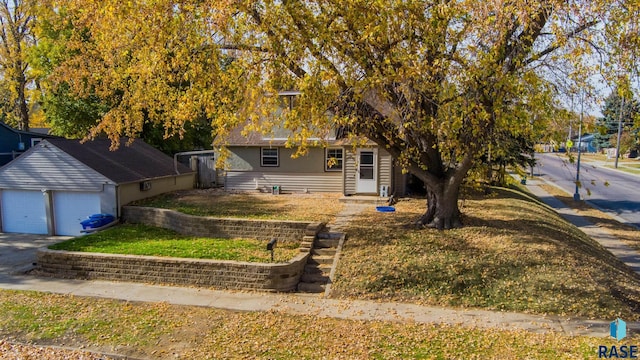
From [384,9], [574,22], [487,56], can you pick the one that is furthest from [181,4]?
[574,22]

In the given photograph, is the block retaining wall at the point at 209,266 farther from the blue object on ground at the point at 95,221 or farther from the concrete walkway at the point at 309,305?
the blue object on ground at the point at 95,221

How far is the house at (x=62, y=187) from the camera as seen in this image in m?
16.7

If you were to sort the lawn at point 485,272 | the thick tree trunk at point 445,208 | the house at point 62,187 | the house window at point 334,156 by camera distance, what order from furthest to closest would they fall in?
the house window at point 334,156, the house at point 62,187, the thick tree trunk at point 445,208, the lawn at point 485,272

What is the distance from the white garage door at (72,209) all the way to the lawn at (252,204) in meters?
1.67

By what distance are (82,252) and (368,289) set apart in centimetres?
798

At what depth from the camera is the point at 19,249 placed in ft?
49.2

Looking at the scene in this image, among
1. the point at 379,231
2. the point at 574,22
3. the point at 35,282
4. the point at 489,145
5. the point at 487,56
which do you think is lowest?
the point at 35,282

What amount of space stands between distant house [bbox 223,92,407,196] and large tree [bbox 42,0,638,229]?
781 centimetres

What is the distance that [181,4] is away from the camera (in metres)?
9.63

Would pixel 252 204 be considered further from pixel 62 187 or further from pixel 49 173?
pixel 49 173

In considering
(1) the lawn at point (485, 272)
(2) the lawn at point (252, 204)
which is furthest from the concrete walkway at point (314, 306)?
(2) the lawn at point (252, 204)

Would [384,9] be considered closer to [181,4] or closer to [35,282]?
[181,4]

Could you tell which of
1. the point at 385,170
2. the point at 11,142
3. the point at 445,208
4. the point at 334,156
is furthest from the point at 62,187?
the point at 445,208

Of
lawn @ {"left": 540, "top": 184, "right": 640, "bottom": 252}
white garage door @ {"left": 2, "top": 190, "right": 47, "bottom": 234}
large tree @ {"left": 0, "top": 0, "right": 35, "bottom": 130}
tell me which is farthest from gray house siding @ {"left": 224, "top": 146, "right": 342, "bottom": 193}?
large tree @ {"left": 0, "top": 0, "right": 35, "bottom": 130}
